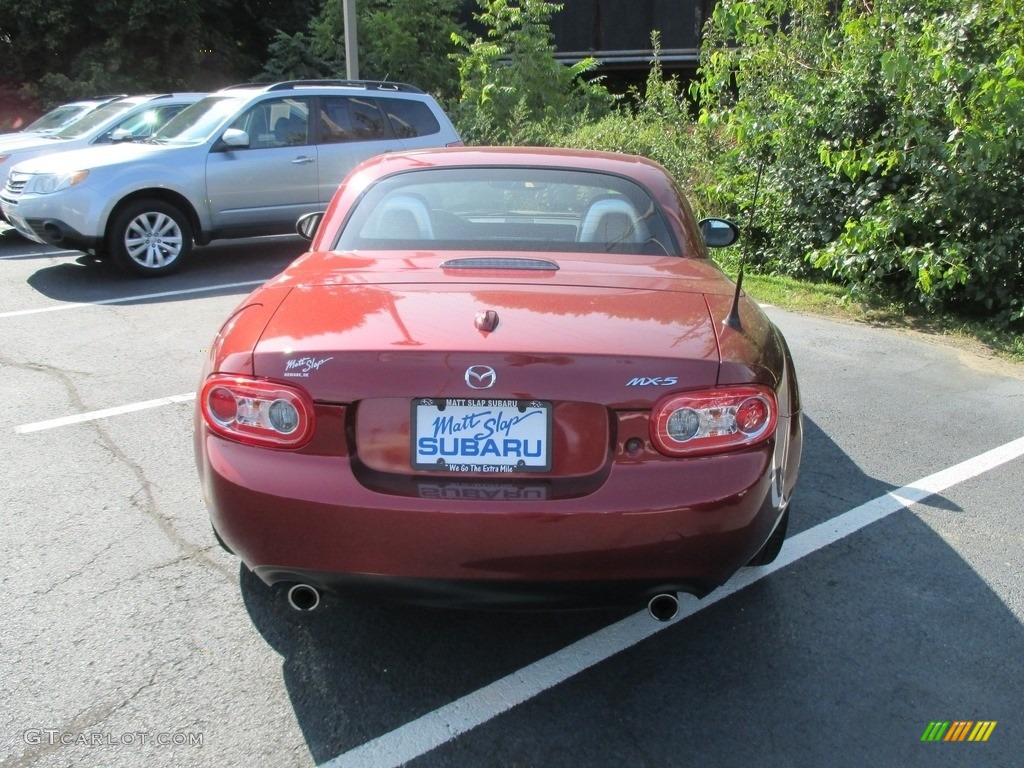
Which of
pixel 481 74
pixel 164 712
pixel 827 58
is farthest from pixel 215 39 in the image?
pixel 164 712

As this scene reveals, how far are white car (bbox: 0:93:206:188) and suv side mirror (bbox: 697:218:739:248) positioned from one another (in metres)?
8.42

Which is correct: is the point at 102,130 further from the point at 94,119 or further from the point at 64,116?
the point at 64,116

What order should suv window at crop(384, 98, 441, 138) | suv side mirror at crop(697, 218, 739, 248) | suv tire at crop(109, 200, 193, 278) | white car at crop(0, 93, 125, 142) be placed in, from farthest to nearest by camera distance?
white car at crop(0, 93, 125, 142) → suv window at crop(384, 98, 441, 138) → suv tire at crop(109, 200, 193, 278) → suv side mirror at crop(697, 218, 739, 248)

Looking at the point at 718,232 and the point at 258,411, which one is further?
the point at 718,232

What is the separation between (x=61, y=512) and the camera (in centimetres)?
412

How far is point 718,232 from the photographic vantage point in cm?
448

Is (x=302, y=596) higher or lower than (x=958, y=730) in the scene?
higher

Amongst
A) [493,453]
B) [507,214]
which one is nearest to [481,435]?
[493,453]

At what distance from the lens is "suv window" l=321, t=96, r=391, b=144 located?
1065 centimetres

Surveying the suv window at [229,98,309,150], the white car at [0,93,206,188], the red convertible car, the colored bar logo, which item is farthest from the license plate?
the white car at [0,93,206,188]

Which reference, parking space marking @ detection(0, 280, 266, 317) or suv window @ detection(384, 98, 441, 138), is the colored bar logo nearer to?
parking space marking @ detection(0, 280, 266, 317)

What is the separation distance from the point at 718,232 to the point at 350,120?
7332 mm

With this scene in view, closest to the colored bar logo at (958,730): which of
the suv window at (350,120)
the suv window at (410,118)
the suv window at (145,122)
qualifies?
the suv window at (350,120)

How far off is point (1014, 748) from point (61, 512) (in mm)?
3738
